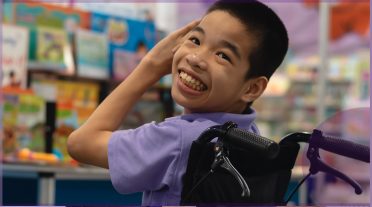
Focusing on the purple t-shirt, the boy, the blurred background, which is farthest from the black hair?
the blurred background

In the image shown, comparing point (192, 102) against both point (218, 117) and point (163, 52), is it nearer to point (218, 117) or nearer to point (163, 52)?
point (218, 117)

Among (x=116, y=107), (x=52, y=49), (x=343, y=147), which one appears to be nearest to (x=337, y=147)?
(x=343, y=147)

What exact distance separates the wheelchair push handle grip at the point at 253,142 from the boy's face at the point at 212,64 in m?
0.15

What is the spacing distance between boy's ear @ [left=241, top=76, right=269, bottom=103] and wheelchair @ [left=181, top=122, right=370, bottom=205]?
11 centimetres

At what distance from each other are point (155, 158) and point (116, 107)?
0.55 ft

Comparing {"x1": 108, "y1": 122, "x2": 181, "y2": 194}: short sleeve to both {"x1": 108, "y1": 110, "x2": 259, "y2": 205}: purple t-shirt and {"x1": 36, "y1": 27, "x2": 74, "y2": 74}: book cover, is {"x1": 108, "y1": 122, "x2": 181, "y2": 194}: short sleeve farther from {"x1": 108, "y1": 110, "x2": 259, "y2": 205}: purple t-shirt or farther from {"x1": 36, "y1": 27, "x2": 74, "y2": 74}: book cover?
{"x1": 36, "y1": 27, "x2": 74, "y2": 74}: book cover

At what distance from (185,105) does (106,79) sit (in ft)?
7.91

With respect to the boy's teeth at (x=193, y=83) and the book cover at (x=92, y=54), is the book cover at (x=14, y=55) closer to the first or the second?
the book cover at (x=92, y=54)

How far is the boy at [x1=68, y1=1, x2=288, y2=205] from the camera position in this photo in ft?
3.64

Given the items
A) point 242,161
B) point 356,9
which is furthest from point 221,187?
point 356,9

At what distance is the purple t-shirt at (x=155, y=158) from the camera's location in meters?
1.10

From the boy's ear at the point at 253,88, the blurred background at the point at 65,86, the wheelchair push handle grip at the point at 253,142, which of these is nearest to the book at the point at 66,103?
the blurred background at the point at 65,86

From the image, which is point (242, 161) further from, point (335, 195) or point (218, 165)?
point (335, 195)

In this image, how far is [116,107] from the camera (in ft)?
4.03
